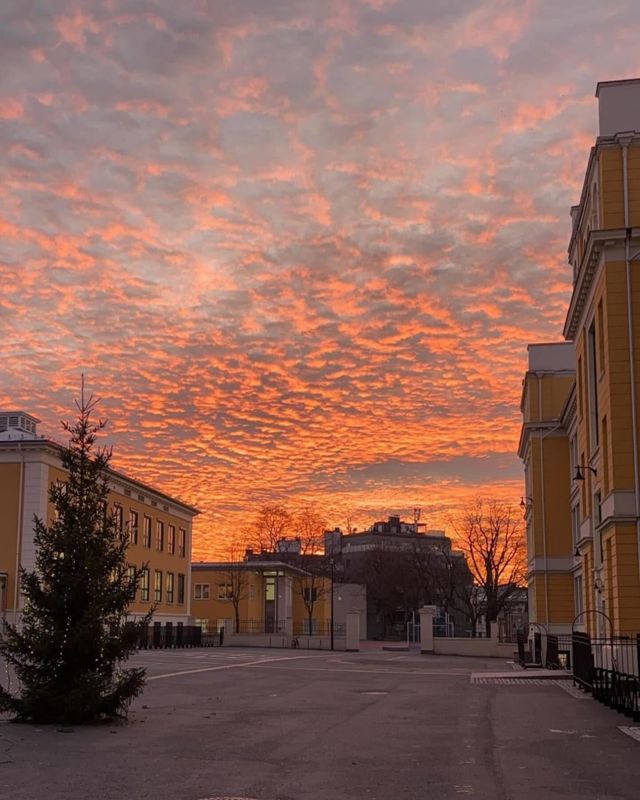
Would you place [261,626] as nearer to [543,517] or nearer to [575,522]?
[543,517]

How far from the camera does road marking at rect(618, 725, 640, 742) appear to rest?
43.6 ft

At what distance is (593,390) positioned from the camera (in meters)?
30.6

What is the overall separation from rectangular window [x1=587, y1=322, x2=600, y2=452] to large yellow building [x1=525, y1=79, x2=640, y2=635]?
0.04 metres

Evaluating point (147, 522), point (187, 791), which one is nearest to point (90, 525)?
point (187, 791)

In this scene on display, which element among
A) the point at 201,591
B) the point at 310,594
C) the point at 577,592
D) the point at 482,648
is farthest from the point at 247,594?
the point at 577,592

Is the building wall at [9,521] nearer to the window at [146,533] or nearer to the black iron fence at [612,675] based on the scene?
the window at [146,533]

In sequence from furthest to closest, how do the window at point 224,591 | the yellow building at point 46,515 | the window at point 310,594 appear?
the window at point 310,594
the window at point 224,591
the yellow building at point 46,515

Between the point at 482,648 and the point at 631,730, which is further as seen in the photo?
the point at 482,648

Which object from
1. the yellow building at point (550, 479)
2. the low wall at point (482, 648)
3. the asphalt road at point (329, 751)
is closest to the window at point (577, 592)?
the yellow building at point (550, 479)

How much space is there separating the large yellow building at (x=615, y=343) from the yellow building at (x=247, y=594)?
175 feet

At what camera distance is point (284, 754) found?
11469mm

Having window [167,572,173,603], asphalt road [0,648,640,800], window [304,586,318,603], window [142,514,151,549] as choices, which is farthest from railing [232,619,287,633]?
asphalt road [0,648,640,800]

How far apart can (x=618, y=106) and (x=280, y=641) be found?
151 ft

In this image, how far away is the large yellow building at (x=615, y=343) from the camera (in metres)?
25.4
